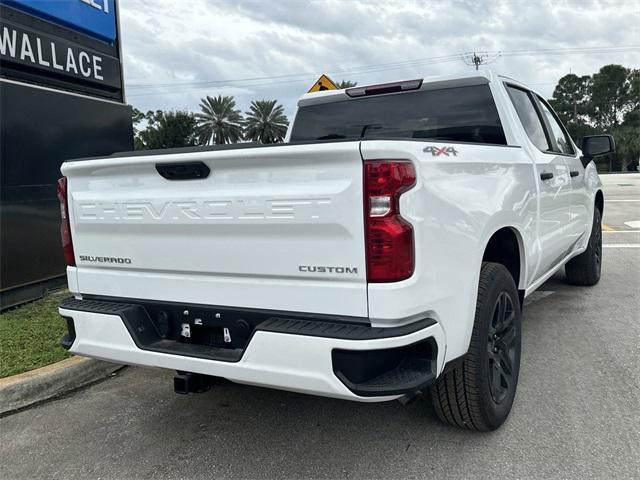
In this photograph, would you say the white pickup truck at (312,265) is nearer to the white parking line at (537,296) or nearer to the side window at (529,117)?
the side window at (529,117)

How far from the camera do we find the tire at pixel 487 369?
2678 mm

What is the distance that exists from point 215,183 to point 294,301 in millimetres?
644

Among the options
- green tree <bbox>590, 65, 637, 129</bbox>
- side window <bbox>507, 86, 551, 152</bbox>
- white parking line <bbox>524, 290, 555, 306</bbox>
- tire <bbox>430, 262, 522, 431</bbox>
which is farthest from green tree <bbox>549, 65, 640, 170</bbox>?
tire <bbox>430, 262, 522, 431</bbox>

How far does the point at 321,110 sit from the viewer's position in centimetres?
444

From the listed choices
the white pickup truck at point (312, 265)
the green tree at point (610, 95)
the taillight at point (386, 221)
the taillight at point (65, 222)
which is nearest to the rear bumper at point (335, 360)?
the white pickup truck at point (312, 265)

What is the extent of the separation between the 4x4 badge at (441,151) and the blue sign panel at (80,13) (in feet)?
17.1

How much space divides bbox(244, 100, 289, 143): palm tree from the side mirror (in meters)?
52.5

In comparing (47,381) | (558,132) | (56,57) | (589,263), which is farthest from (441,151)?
(56,57)

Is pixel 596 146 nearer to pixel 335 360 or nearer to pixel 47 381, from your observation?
pixel 335 360

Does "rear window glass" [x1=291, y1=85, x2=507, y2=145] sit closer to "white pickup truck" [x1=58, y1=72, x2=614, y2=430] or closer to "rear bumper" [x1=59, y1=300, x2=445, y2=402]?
"white pickup truck" [x1=58, y1=72, x2=614, y2=430]

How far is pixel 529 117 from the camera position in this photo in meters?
4.18

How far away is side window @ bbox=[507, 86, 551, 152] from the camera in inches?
157

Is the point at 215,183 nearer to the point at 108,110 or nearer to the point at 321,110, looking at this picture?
the point at 321,110

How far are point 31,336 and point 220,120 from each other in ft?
191
